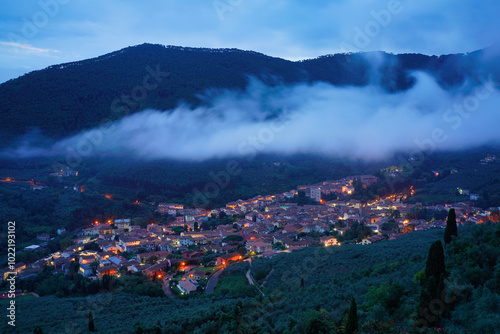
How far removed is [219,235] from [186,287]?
11998 millimetres

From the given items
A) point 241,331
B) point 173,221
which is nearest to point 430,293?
point 241,331

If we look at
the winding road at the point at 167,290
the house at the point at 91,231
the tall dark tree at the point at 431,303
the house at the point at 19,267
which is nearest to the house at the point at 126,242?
the house at the point at 91,231

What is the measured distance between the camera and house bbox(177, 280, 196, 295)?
16.5 meters

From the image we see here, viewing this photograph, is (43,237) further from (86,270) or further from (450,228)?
(450,228)

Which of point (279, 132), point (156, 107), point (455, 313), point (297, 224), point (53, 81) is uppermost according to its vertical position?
point (53, 81)

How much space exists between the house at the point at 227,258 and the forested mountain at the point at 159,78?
40879 millimetres

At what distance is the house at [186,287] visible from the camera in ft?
54.3

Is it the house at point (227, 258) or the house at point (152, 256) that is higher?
the house at point (152, 256)

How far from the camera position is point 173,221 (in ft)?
114

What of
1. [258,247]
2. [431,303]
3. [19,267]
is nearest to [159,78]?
[258,247]

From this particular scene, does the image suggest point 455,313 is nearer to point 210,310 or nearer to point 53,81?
point 210,310

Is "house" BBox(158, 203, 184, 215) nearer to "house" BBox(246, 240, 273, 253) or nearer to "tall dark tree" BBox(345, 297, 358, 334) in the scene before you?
"house" BBox(246, 240, 273, 253)

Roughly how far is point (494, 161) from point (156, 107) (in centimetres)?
5653

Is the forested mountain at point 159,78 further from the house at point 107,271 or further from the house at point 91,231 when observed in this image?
the house at point 107,271
